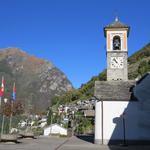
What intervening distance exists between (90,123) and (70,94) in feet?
159

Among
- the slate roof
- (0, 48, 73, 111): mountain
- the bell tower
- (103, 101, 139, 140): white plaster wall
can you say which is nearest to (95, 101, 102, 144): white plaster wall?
(103, 101, 139, 140): white plaster wall

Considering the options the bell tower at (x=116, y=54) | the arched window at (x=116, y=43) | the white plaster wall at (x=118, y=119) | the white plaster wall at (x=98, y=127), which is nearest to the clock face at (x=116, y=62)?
the bell tower at (x=116, y=54)

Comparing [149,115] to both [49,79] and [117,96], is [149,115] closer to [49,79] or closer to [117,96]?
[117,96]

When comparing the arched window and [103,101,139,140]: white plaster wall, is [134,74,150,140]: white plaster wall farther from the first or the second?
the arched window

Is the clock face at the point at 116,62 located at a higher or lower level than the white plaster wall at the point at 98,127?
higher

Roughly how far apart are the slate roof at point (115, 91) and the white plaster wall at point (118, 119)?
1.55 feet

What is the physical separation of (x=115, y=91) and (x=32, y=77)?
123 metres

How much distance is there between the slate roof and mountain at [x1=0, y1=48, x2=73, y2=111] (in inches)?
2662

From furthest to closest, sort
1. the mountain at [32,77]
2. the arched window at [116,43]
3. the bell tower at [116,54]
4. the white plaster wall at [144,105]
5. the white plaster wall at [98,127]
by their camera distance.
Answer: the mountain at [32,77] < the arched window at [116,43] < the bell tower at [116,54] < the white plaster wall at [98,127] < the white plaster wall at [144,105]

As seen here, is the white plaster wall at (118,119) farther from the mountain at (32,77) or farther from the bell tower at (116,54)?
the mountain at (32,77)

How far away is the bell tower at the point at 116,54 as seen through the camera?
4294 centimetres

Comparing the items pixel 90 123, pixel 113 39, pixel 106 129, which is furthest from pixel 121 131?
pixel 90 123

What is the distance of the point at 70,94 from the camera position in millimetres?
118375

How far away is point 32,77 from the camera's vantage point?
157m
